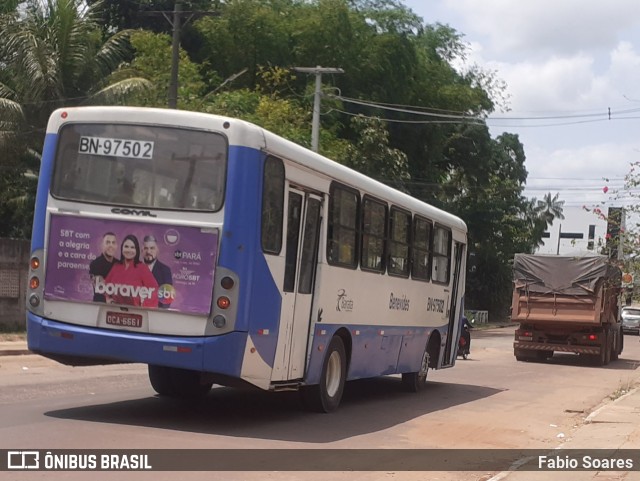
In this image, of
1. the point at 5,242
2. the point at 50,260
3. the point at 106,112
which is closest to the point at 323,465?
the point at 50,260

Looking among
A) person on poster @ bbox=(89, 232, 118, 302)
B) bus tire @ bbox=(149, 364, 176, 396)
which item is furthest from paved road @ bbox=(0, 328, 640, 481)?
person on poster @ bbox=(89, 232, 118, 302)

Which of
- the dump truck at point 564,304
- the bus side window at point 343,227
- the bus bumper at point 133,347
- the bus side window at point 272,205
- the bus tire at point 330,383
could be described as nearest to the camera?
the bus bumper at point 133,347

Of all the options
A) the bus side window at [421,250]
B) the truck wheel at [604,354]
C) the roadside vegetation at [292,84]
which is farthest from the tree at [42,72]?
the truck wheel at [604,354]

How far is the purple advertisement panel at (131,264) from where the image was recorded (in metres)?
10.4

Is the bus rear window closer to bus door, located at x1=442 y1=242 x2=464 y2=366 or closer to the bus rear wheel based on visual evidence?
the bus rear wheel

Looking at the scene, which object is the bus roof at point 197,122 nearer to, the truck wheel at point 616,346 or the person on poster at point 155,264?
the person on poster at point 155,264

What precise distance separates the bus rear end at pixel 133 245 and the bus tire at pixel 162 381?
2274 mm

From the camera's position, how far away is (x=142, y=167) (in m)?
10.7

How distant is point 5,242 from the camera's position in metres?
24.8

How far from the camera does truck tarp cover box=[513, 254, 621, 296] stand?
27797 mm

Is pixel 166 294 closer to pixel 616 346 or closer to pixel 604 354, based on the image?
pixel 604 354

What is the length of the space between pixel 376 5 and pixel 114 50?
1687 cm

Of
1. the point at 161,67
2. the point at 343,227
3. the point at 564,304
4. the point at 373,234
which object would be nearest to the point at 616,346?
the point at 564,304

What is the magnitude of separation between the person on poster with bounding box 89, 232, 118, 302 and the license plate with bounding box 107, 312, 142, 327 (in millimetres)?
201
